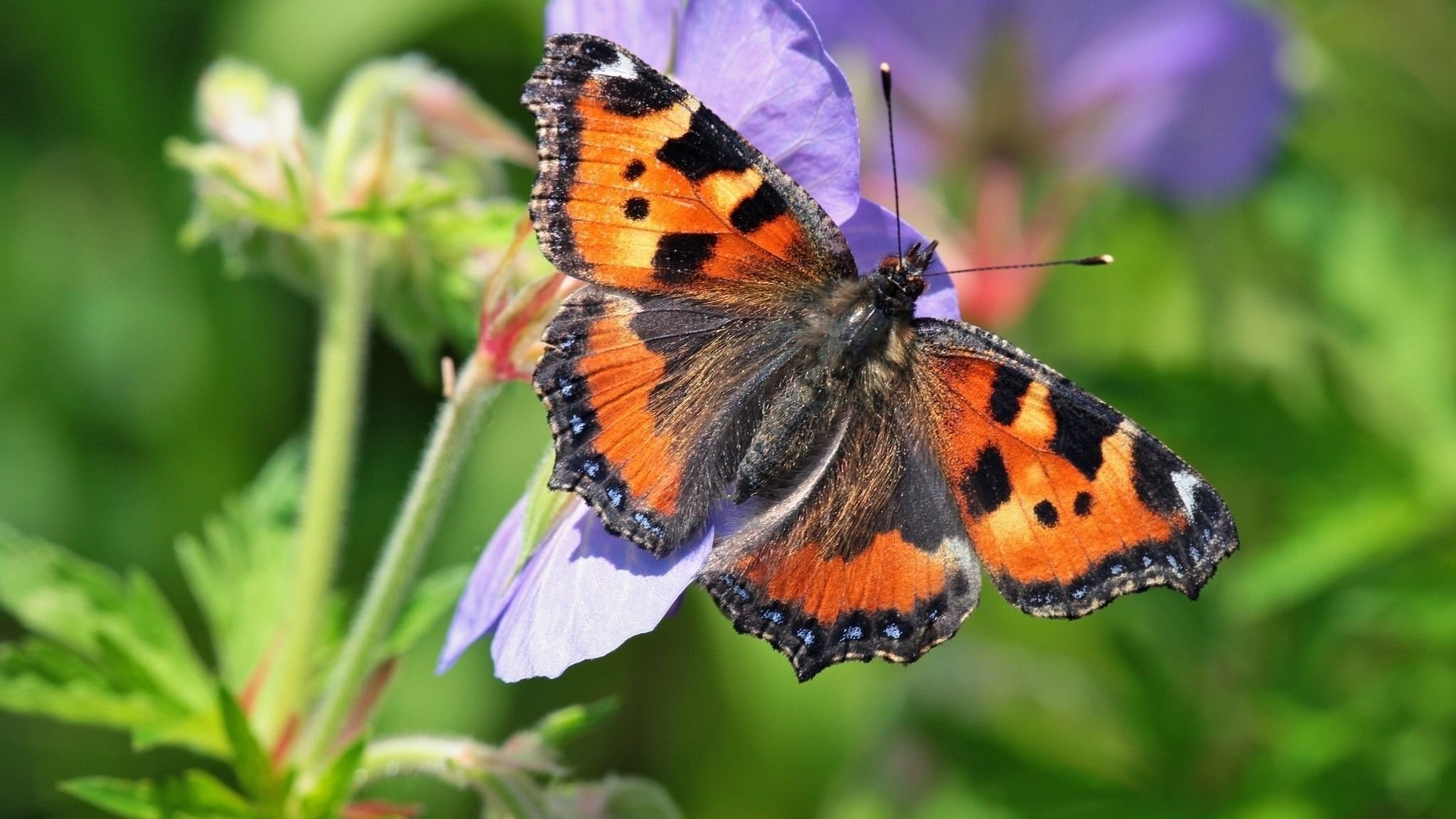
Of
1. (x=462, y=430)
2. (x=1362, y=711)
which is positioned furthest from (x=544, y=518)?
(x=1362, y=711)

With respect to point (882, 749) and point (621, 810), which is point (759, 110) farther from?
point (882, 749)

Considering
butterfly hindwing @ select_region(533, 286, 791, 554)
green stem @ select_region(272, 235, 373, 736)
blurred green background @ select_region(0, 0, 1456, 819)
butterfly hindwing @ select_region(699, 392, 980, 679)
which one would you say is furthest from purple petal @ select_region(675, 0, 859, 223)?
blurred green background @ select_region(0, 0, 1456, 819)

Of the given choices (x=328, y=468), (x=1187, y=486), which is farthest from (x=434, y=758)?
(x=1187, y=486)

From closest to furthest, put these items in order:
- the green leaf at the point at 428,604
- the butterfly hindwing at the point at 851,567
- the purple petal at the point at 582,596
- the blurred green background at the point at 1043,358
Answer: the purple petal at the point at 582,596 → the butterfly hindwing at the point at 851,567 → the green leaf at the point at 428,604 → the blurred green background at the point at 1043,358

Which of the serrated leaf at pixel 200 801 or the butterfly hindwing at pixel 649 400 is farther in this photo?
the serrated leaf at pixel 200 801

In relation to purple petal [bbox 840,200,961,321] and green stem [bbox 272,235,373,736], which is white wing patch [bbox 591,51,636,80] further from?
green stem [bbox 272,235,373,736]

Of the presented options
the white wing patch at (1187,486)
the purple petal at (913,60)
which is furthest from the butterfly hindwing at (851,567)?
the purple petal at (913,60)

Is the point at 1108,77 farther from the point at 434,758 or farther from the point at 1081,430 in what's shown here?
the point at 434,758

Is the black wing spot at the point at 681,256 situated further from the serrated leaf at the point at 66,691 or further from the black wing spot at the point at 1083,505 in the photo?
the serrated leaf at the point at 66,691
